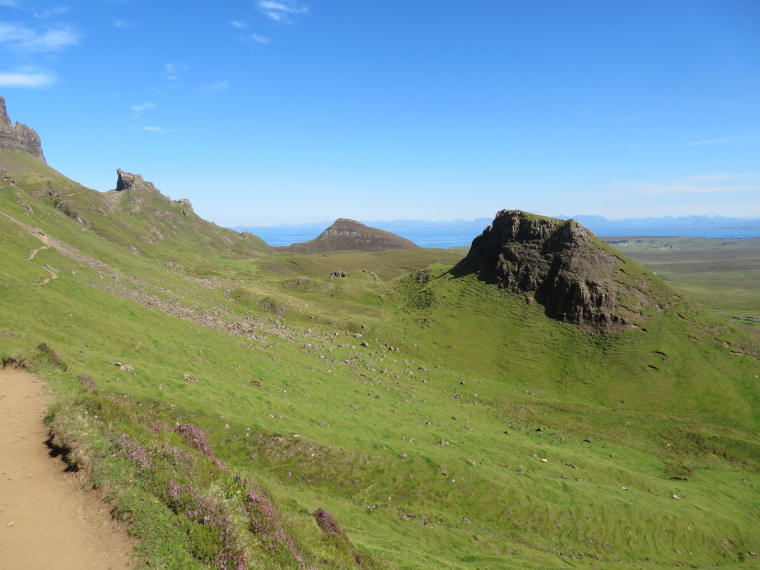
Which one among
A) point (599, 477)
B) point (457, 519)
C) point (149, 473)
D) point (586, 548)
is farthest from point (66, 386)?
point (599, 477)

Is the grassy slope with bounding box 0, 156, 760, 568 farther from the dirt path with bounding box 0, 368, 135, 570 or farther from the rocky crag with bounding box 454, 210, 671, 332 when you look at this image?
the rocky crag with bounding box 454, 210, 671, 332

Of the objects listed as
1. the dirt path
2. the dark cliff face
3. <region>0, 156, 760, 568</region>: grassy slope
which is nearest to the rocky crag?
the dark cliff face

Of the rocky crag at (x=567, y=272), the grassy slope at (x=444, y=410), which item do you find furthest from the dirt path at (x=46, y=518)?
the rocky crag at (x=567, y=272)

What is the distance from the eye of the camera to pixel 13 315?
35.2 meters

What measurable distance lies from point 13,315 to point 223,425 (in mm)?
25573

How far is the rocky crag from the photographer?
Result: 72.1 meters

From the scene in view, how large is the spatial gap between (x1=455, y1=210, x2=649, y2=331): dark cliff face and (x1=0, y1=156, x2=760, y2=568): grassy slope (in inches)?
153

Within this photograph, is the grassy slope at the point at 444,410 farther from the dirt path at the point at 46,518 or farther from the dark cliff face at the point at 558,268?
the dark cliff face at the point at 558,268

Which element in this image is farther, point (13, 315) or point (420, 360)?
point (420, 360)

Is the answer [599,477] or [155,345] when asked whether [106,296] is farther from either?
[599,477]

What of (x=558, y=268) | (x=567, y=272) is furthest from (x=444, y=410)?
(x=558, y=268)

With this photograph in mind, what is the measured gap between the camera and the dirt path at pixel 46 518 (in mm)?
10930

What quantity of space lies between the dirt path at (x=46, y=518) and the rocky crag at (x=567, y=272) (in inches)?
3076

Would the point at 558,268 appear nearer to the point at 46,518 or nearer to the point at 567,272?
the point at 567,272
